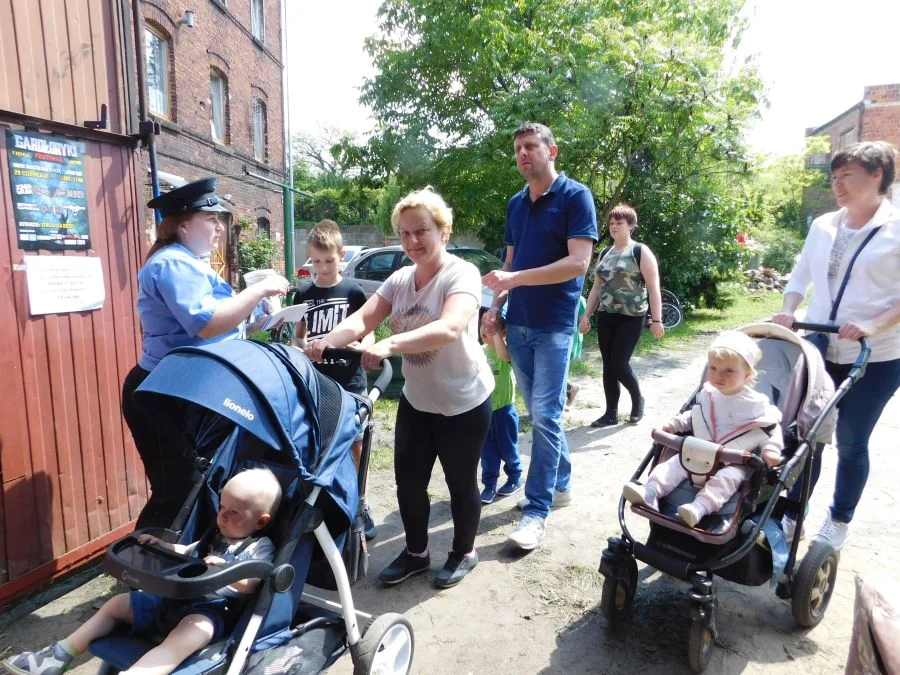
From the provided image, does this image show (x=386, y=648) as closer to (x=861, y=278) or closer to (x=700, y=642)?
(x=700, y=642)

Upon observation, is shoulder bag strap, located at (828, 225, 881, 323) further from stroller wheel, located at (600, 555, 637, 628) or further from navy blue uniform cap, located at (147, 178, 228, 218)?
navy blue uniform cap, located at (147, 178, 228, 218)

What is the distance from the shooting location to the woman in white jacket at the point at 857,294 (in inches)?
114

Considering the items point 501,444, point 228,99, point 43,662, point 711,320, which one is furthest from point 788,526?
point 228,99

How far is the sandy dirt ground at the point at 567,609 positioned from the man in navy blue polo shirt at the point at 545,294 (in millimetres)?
312

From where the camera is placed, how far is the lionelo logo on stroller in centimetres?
194

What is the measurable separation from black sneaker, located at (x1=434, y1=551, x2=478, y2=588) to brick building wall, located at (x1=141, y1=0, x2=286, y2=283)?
13.2 m

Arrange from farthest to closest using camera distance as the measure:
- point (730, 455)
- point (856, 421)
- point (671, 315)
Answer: point (671, 315)
point (856, 421)
point (730, 455)

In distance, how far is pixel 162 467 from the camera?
106 inches

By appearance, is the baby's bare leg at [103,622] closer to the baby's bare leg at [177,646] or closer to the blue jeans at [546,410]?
the baby's bare leg at [177,646]

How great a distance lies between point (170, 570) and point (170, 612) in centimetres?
26

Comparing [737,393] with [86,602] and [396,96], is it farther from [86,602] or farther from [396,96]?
[396,96]

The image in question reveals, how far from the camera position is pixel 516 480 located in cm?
439

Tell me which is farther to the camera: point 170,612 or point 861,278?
point 861,278

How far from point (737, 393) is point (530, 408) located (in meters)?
1.31
